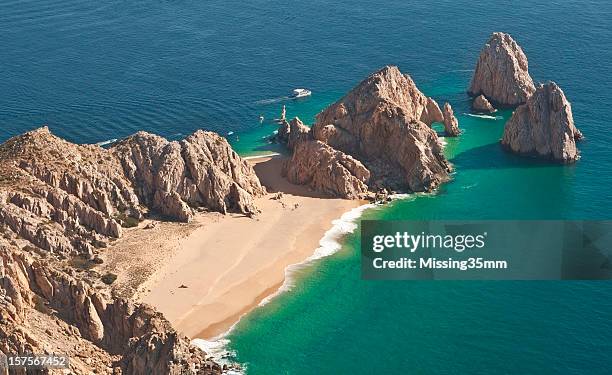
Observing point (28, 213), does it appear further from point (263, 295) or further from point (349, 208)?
point (349, 208)

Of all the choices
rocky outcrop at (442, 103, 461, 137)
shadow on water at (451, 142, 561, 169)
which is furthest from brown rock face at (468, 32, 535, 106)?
shadow on water at (451, 142, 561, 169)

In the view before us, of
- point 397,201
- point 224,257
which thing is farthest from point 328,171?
point 224,257

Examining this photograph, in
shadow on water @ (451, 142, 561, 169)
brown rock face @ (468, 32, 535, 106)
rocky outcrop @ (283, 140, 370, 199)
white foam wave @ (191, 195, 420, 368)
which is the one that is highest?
brown rock face @ (468, 32, 535, 106)

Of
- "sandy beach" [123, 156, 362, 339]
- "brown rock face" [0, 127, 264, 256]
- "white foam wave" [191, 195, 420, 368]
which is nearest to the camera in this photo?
"white foam wave" [191, 195, 420, 368]

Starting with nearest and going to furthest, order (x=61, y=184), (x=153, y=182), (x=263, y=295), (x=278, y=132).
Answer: (x=263, y=295) → (x=61, y=184) → (x=153, y=182) → (x=278, y=132)

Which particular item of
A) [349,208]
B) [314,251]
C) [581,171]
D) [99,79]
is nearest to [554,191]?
[581,171]

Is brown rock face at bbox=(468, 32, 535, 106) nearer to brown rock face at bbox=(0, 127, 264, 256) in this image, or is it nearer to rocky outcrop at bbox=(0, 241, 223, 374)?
brown rock face at bbox=(0, 127, 264, 256)

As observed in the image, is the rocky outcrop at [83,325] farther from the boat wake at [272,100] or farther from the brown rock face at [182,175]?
the boat wake at [272,100]
